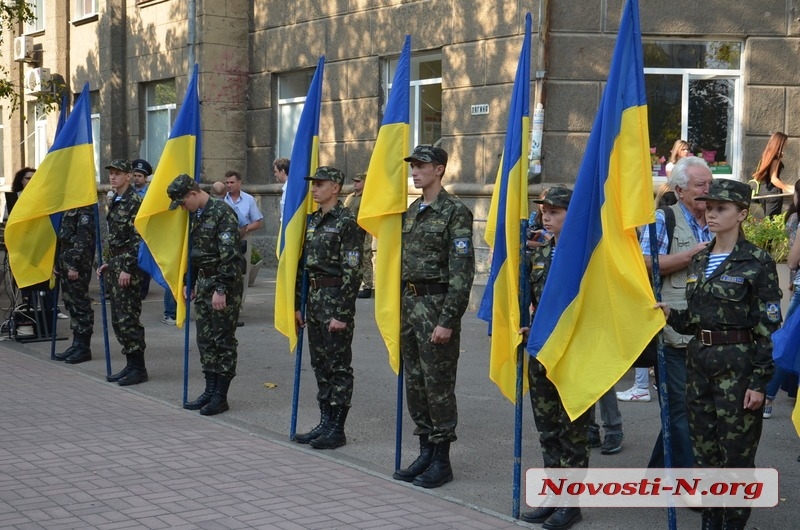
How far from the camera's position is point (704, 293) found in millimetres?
4941

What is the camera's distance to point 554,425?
5574 millimetres

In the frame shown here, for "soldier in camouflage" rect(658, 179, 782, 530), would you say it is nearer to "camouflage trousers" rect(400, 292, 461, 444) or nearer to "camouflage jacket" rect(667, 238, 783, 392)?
"camouflage jacket" rect(667, 238, 783, 392)

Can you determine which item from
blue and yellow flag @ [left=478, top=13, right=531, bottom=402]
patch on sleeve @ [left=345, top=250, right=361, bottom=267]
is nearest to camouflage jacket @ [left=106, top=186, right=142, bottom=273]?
patch on sleeve @ [left=345, top=250, right=361, bottom=267]

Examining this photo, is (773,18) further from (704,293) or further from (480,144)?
(704,293)

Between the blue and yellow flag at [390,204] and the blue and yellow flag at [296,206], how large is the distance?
2.99 ft

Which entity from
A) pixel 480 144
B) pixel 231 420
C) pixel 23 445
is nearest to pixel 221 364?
pixel 231 420

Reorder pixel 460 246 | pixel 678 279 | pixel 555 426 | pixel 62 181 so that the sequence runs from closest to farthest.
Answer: pixel 555 426 → pixel 678 279 → pixel 460 246 → pixel 62 181

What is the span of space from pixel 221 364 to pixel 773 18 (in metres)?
8.61

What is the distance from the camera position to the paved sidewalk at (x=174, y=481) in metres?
5.47

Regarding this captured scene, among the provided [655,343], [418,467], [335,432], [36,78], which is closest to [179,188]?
[335,432]

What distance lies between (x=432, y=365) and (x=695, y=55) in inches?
334

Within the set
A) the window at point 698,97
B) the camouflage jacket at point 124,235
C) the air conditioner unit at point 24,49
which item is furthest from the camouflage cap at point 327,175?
the air conditioner unit at point 24,49

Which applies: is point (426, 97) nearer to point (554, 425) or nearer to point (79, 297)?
point (79, 297)

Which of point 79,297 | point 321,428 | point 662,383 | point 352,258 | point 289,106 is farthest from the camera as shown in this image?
point 289,106
